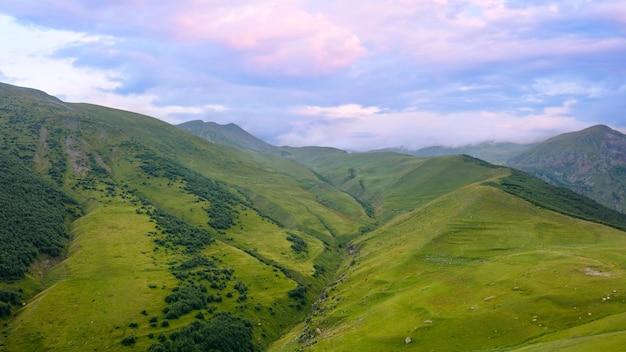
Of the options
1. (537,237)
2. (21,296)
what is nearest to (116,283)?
(21,296)

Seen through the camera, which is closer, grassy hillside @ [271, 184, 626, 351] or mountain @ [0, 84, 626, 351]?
grassy hillside @ [271, 184, 626, 351]

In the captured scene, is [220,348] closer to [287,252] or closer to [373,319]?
[373,319]

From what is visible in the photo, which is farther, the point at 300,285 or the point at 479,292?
the point at 300,285

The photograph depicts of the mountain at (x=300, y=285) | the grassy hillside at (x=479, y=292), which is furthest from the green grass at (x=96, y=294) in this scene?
the grassy hillside at (x=479, y=292)

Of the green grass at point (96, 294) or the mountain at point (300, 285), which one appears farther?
the green grass at point (96, 294)

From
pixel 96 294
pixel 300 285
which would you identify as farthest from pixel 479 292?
pixel 96 294

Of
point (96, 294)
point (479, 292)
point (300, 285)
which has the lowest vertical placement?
point (300, 285)

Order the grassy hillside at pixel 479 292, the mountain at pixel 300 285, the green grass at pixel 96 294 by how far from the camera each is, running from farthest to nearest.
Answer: the green grass at pixel 96 294, the mountain at pixel 300 285, the grassy hillside at pixel 479 292

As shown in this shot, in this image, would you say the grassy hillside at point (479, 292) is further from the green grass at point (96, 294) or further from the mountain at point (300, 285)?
the green grass at point (96, 294)

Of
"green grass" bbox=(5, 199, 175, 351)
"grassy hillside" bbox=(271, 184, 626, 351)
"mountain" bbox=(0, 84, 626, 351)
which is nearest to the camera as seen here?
"grassy hillside" bbox=(271, 184, 626, 351)

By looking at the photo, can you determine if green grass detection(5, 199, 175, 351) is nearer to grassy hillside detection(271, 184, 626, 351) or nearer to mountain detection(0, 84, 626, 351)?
mountain detection(0, 84, 626, 351)

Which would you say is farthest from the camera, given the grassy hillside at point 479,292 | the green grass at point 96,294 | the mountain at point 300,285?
the green grass at point 96,294

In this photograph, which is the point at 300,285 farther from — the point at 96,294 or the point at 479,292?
the point at 479,292

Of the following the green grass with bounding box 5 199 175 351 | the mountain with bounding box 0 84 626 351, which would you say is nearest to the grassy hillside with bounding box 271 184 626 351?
the mountain with bounding box 0 84 626 351
